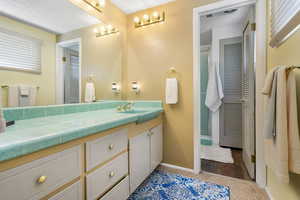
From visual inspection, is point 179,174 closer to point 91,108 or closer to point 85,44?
point 91,108

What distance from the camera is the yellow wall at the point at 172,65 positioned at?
1.90m

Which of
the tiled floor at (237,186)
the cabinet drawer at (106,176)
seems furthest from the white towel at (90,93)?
the tiled floor at (237,186)

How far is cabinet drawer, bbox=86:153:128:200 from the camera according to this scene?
927 mm

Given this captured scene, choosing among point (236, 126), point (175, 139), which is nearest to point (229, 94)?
point (236, 126)

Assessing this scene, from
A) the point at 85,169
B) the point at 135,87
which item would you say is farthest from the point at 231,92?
the point at 85,169

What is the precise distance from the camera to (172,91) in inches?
75.8

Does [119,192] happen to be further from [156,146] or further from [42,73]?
[42,73]

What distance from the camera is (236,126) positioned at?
278cm

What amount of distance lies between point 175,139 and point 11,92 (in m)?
1.78

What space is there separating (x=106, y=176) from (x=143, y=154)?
1.79 ft

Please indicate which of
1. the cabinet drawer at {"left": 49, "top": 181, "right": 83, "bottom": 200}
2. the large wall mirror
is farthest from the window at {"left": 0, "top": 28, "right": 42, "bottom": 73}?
the cabinet drawer at {"left": 49, "top": 181, "right": 83, "bottom": 200}

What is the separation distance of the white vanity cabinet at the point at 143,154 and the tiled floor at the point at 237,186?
42 centimetres

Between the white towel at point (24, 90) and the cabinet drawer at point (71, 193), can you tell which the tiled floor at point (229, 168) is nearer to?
the cabinet drawer at point (71, 193)

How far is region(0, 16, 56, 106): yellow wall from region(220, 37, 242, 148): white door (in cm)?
285
